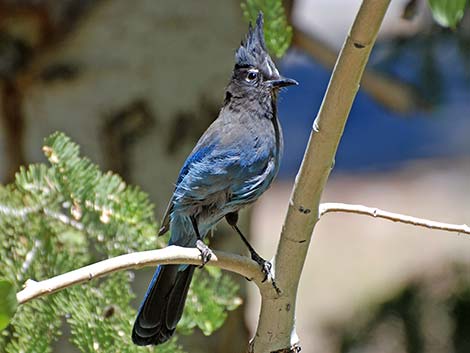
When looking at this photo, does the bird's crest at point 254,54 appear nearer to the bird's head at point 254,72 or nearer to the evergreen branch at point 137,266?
the bird's head at point 254,72

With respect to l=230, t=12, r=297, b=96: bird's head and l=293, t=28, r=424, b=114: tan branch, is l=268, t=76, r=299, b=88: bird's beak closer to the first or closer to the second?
l=230, t=12, r=297, b=96: bird's head

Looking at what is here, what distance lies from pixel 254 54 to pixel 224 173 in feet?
0.89

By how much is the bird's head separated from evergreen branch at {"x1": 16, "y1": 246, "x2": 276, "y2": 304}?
0.62 m

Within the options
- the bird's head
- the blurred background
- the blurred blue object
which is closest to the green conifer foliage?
the bird's head

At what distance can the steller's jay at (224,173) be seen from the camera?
1.78 metres

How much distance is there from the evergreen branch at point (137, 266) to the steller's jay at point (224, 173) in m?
0.33

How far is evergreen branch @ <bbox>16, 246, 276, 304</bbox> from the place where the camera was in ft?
3.54

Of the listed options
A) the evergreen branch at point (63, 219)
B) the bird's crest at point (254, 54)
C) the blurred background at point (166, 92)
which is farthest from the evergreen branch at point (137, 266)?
the blurred background at point (166, 92)

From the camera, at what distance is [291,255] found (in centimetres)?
134

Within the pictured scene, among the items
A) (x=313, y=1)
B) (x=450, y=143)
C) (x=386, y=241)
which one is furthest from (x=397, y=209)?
(x=313, y=1)

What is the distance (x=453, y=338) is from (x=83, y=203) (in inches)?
64.5

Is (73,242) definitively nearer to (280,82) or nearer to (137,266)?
(137,266)

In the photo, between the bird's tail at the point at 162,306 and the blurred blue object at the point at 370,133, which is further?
the blurred blue object at the point at 370,133

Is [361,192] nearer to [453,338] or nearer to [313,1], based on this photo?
[313,1]
